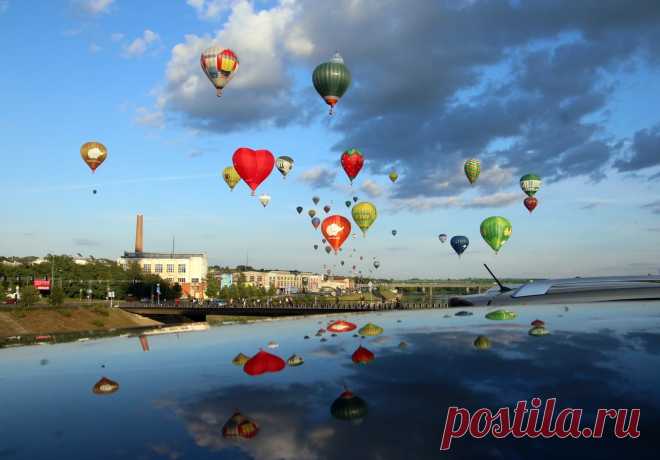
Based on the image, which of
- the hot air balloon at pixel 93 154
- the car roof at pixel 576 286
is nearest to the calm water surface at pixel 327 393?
the car roof at pixel 576 286

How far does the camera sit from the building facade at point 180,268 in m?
176

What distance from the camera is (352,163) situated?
7931cm

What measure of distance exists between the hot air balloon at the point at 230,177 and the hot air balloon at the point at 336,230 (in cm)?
2646

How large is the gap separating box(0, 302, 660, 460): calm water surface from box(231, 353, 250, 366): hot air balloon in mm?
174

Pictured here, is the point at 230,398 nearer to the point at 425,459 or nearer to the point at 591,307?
the point at 425,459

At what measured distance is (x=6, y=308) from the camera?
238 feet

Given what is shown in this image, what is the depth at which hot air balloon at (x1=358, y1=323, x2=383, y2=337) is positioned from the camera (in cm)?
1243

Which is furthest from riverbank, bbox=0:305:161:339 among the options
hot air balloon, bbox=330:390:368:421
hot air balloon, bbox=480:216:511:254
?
hot air balloon, bbox=330:390:368:421

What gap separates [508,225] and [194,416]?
246ft

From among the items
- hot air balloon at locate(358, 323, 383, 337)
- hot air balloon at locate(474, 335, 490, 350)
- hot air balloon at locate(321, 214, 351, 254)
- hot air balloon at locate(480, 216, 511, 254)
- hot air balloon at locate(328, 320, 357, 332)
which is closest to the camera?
hot air balloon at locate(474, 335, 490, 350)

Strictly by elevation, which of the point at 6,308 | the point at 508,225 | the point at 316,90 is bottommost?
the point at 6,308

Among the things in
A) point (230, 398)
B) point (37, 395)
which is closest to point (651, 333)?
point (230, 398)

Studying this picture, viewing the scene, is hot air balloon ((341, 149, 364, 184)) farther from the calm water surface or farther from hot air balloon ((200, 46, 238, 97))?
the calm water surface
